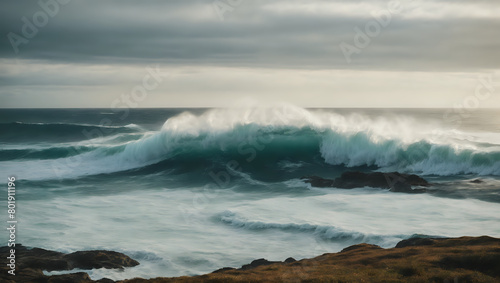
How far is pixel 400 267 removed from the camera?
898 cm

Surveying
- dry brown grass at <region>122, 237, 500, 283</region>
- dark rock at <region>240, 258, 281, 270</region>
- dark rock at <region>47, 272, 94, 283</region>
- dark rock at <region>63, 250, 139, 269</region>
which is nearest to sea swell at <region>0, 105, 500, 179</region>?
dry brown grass at <region>122, 237, 500, 283</region>

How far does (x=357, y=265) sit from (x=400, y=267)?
975 millimetres

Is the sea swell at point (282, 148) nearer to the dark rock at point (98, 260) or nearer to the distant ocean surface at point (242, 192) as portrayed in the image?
the distant ocean surface at point (242, 192)

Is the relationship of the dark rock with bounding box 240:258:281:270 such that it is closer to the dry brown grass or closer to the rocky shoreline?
the rocky shoreline

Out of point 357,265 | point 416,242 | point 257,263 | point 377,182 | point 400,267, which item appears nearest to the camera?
point 400,267

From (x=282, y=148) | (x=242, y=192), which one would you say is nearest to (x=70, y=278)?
(x=242, y=192)

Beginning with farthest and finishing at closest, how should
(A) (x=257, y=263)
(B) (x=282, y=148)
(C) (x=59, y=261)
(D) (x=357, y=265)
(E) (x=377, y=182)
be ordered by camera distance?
(B) (x=282, y=148), (E) (x=377, y=182), (A) (x=257, y=263), (C) (x=59, y=261), (D) (x=357, y=265)

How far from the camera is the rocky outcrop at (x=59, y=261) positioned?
10016 mm

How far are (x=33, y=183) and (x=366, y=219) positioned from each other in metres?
18.0

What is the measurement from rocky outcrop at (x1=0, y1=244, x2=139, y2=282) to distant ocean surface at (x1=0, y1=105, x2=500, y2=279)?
0.40m

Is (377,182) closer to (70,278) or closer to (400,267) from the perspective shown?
(400,267)

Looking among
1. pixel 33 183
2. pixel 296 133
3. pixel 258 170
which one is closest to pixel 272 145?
pixel 296 133

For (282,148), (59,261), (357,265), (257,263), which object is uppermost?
(282,148)

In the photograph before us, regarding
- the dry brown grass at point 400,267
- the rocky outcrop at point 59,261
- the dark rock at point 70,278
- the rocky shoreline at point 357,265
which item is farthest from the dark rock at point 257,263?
the dark rock at point 70,278
